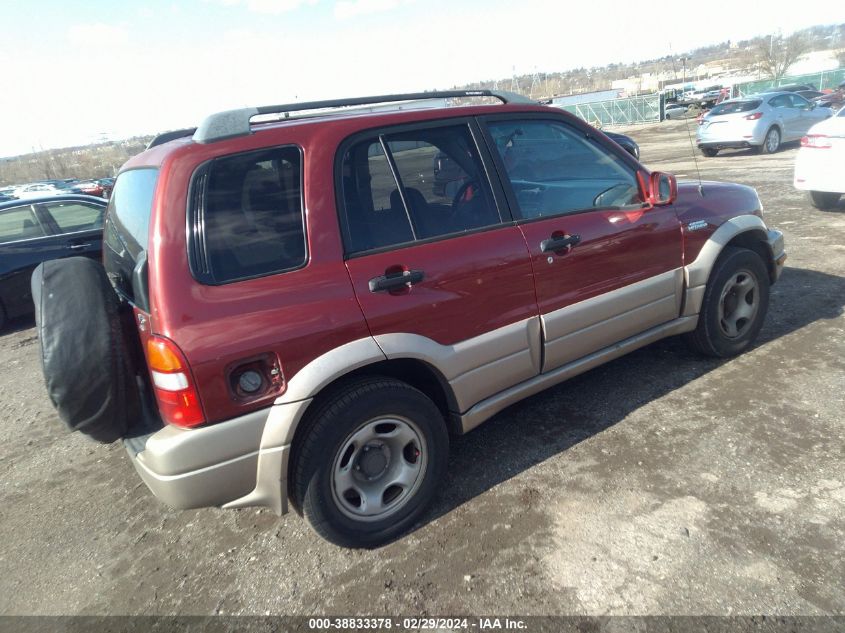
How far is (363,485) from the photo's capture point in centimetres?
278

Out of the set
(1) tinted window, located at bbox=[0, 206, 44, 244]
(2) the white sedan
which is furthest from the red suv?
(2) the white sedan

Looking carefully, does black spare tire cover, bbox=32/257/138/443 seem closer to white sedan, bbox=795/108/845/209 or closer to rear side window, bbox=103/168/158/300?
rear side window, bbox=103/168/158/300

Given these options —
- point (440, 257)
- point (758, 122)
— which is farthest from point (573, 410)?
point (758, 122)

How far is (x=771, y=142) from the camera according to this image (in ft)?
50.8

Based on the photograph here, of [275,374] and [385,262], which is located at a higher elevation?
[385,262]

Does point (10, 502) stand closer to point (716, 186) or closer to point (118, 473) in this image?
point (118, 473)

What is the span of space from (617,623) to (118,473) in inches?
121

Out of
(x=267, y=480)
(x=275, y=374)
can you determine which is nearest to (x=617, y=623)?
(x=267, y=480)

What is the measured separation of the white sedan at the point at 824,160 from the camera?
24.3ft

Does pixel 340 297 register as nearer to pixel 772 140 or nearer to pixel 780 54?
pixel 772 140

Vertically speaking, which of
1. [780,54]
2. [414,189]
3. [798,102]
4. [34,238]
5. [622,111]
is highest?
[780,54]

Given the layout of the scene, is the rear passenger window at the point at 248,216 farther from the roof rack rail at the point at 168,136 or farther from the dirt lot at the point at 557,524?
the dirt lot at the point at 557,524

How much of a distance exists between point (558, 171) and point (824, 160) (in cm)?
605

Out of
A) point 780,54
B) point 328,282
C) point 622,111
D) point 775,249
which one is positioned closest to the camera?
point 328,282
